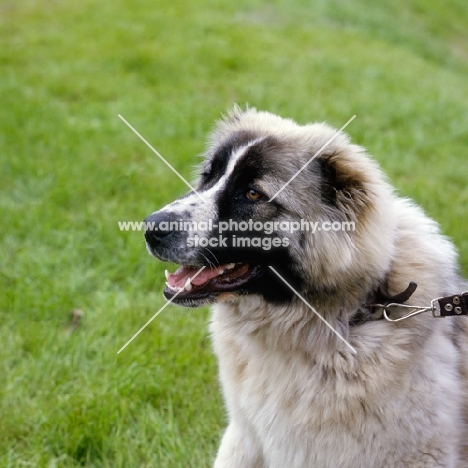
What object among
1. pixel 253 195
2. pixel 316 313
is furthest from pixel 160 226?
pixel 316 313

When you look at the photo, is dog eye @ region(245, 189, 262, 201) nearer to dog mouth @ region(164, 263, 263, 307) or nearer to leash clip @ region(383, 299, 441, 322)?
dog mouth @ region(164, 263, 263, 307)

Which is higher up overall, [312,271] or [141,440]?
[312,271]

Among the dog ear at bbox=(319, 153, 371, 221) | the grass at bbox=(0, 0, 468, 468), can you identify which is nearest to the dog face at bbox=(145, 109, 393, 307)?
the dog ear at bbox=(319, 153, 371, 221)

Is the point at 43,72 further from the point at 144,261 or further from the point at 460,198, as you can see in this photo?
the point at 460,198

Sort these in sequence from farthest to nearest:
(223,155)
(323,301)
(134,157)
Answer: (134,157) < (223,155) < (323,301)

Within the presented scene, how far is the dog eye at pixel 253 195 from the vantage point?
236 centimetres

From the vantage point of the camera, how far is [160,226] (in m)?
2.29

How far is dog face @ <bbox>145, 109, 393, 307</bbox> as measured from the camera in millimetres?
2264

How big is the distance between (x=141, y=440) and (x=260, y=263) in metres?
1.12

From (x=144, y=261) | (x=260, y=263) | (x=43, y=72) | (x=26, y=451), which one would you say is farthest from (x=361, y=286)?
(x=43, y=72)

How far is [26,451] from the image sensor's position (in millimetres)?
2693

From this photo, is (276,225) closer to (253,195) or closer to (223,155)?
(253,195)

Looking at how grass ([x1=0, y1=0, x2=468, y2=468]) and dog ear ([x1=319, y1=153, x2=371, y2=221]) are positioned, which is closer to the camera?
dog ear ([x1=319, y1=153, x2=371, y2=221])

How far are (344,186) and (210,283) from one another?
66 centimetres
